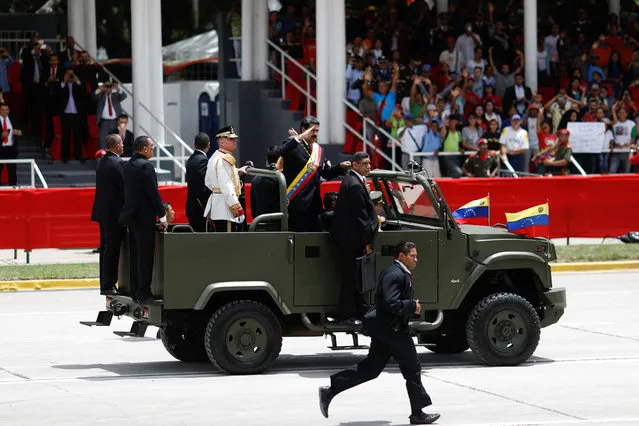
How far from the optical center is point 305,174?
14109mm

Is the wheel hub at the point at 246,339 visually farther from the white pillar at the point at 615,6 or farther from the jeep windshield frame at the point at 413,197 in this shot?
the white pillar at the point at 615,6

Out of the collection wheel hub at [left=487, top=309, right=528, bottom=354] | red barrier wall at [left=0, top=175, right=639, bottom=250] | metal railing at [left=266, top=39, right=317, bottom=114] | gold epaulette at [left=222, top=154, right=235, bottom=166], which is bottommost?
wheel hub at [left=487, top=309, right=528, bottom=354]

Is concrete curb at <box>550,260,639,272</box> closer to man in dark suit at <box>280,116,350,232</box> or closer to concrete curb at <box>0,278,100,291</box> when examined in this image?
concrete curb at <box>0,278,100,291</box>

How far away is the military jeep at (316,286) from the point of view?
43.7ft

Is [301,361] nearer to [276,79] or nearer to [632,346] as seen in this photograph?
[632,346]

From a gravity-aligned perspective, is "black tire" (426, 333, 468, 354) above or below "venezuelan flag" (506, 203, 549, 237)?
below

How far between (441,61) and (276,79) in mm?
3619

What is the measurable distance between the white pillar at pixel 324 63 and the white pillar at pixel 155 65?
3068mm

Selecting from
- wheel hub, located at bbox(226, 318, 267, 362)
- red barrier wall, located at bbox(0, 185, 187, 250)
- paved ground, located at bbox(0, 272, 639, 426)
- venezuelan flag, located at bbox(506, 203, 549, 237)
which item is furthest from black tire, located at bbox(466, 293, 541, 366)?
red barrier wall, located at bbox(0, 185, 187, 250)

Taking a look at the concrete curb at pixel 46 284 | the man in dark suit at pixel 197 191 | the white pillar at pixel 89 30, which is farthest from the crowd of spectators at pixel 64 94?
the man in dark suit at pixel 197 191

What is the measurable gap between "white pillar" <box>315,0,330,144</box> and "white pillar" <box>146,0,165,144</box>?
3068 mm

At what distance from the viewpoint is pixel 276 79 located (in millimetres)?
32312

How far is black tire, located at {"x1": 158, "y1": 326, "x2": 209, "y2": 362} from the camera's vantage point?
14.2 m

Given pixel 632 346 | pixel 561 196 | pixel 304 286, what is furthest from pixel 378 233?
pixel 561 196
